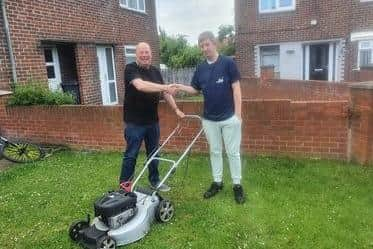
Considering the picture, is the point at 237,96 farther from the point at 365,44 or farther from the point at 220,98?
the point at 365,44

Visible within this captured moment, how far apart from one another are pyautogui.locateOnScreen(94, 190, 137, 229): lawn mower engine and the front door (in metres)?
15.2

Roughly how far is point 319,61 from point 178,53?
579 inches

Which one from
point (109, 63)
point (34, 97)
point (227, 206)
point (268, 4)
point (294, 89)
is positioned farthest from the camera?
point (268, 4)

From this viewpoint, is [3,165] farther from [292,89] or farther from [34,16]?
[292,89]

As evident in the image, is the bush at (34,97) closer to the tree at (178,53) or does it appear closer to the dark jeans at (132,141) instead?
the dark jeans at (132,141)

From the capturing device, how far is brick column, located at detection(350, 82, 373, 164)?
548 centimetres

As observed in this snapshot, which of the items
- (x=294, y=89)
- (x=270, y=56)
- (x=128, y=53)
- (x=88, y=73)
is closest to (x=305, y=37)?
(x=270, y=56)

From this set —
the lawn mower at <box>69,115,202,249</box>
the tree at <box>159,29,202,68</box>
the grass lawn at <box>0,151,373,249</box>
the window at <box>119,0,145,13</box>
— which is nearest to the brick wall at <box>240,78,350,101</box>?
the grass lawn at <box>0,151,373,249</box>

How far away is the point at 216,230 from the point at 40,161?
4148 mm

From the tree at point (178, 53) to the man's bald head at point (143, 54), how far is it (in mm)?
21680

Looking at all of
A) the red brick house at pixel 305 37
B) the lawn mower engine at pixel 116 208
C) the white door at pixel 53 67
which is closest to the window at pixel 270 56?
the red brick house at pixel 305 37

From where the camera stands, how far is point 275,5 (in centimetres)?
1728

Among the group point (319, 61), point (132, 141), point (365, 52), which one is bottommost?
point (132, 141)

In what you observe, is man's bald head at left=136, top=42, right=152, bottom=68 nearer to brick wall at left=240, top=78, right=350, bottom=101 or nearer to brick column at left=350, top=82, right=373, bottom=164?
brick column at left=350, top=82, right=373, bottom=164
